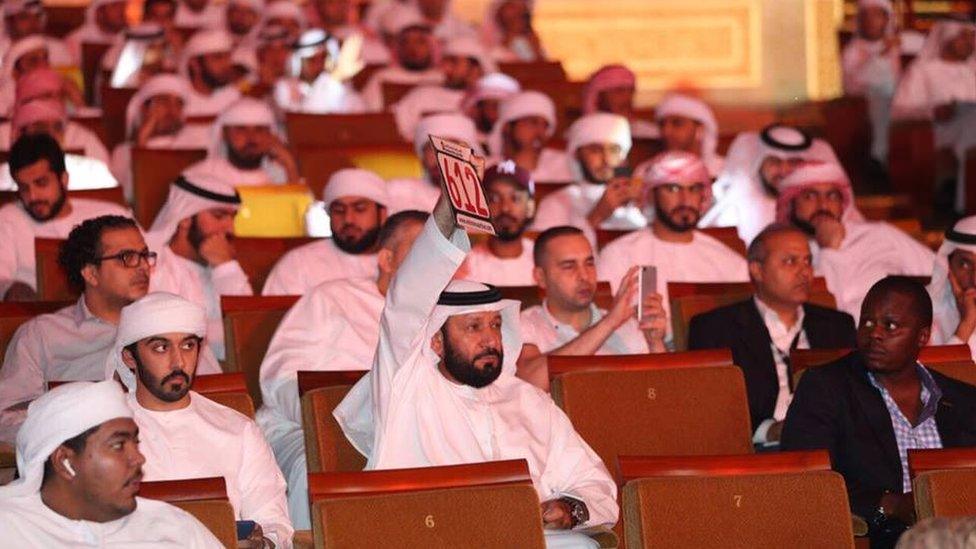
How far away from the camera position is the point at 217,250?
7809 mm

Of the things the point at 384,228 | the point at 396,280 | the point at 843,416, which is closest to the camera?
the point at 396,280

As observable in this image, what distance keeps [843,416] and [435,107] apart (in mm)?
6029

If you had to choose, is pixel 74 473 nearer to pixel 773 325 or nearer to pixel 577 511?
pixel 577 511

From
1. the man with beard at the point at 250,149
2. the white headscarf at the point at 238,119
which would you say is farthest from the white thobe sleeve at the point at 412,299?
the white headscarf at the point at 238,119

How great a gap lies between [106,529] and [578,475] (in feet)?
5.26

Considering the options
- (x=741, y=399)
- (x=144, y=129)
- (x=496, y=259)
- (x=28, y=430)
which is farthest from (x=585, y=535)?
(x=144, y=129)

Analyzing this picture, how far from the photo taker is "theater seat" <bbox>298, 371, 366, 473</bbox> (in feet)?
18.1

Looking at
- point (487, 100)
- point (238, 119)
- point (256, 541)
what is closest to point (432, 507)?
point (256, 541)

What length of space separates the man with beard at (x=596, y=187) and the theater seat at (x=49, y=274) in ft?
7.92

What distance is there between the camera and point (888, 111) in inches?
473

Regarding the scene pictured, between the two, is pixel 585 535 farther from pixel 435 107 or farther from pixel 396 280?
pixel 435 107

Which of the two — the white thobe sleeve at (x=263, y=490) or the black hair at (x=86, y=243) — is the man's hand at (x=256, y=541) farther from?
the black hair at (x=86, y=243)

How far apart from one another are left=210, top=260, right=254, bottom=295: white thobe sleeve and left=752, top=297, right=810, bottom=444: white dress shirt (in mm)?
2016

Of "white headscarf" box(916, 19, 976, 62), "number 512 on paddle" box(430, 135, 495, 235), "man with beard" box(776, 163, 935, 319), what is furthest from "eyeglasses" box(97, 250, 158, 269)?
"white headscarf" box(916, 19, 976, 62)
